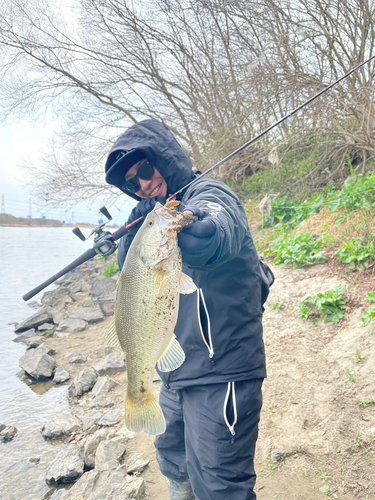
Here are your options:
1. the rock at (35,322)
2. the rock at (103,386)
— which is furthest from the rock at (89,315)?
the rock at (103,386)

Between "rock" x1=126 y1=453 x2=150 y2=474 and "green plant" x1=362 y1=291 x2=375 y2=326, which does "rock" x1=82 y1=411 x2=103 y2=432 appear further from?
"green plant" x1=362 y1=291 x2=375 y2=326

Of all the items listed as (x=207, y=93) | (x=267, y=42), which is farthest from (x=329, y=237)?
(x=207, y=93)

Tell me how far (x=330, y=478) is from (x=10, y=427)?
4.53 m

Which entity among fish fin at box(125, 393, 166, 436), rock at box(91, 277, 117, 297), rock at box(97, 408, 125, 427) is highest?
fish fin at box(125, 393, 166, 436)

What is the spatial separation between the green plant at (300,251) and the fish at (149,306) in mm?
4950

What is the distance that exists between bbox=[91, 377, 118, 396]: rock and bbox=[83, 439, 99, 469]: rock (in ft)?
4.72

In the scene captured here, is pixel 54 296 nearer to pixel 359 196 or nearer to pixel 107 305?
pixel 107 305

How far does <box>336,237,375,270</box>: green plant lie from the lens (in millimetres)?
5543

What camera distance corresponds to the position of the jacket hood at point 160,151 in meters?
2.88

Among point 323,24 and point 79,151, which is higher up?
point 79,151

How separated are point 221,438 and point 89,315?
9.16 metres

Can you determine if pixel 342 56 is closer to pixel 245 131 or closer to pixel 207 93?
pixel 245 131

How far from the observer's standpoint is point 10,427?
5676 mm

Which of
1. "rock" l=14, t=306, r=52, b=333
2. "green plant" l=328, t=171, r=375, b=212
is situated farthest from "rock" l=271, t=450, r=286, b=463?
"rock" l=14, t=306, r=52, b=333
